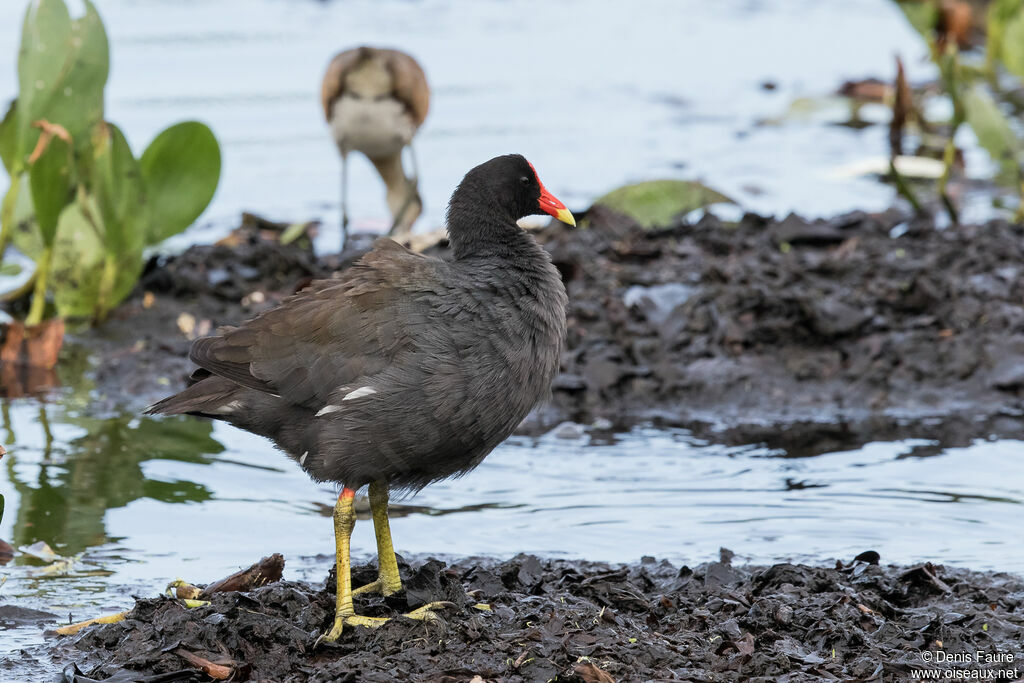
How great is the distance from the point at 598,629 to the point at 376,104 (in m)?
6.23

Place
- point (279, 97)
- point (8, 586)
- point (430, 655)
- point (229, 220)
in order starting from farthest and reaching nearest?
point (279, 97) → point (229, 220) → point (8, 586) → point (430, 655)

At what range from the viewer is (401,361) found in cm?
419

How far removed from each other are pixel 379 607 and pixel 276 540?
43.6 inches

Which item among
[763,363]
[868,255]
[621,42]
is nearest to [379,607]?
[763,363]

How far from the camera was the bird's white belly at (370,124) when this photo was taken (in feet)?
31.5

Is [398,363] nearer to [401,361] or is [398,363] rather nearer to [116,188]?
[401,361]

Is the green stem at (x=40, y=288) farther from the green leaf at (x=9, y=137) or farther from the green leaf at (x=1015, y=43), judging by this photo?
the green leaf at (x=1015, y=43)

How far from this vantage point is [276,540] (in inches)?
212

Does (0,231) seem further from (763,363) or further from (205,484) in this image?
(763,363)

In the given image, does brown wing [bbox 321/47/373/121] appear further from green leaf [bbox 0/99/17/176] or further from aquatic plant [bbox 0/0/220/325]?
green leaf [bbox 0/99/17/176]

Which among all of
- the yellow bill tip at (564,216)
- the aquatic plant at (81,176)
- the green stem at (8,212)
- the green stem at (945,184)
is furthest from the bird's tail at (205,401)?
the green stem at (945,184)

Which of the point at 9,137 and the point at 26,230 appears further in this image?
the point at 26,230

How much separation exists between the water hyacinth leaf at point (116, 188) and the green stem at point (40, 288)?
32 cm

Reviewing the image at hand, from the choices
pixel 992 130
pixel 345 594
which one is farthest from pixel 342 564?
pixel 992 130
